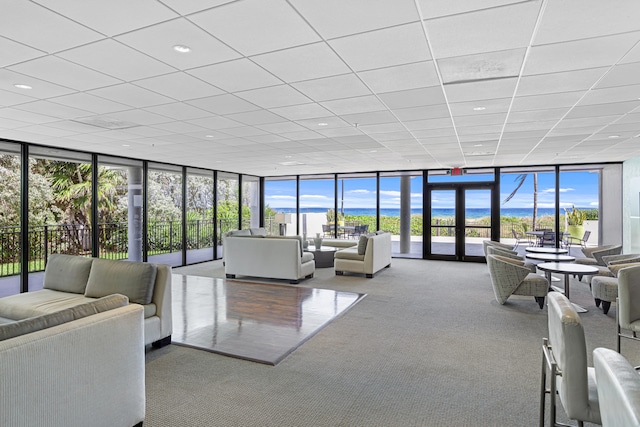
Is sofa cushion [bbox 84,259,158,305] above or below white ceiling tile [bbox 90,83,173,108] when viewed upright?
below

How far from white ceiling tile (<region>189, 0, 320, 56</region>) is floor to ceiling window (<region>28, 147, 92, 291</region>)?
5876 mm

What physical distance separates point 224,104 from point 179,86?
0.65 metres

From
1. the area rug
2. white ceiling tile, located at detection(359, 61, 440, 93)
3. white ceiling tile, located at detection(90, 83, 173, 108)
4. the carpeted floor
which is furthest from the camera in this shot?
the area rug

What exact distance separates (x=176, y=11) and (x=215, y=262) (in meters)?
8.25

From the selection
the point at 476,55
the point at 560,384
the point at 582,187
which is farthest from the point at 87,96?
the point at 582,187

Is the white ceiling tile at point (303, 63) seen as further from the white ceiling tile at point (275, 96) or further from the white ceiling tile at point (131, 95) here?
the white ceiling tile at point (131, 95)

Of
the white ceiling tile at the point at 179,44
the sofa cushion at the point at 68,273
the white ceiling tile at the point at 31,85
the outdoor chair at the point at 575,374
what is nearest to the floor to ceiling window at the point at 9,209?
the sofa cushion at the point at 68,273

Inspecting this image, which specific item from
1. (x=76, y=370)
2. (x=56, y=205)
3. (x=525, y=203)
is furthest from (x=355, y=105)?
(x=525, y=203)

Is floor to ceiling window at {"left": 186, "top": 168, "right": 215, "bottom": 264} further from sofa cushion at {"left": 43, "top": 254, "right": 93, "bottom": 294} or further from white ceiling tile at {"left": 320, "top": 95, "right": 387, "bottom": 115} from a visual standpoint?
white ceiling tile at {"left": 320, "top": 95, "right": 387, "bottom": 115}

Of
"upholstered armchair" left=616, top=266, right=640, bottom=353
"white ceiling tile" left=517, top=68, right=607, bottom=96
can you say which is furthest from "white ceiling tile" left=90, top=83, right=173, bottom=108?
"upholstered armchair" left=616, top=266, right=640, bottom=353

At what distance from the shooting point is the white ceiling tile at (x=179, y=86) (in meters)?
3.27

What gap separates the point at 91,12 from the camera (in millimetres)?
2164

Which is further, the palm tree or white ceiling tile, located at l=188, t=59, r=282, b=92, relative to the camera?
the palm tree

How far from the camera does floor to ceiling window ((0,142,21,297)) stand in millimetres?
6070
